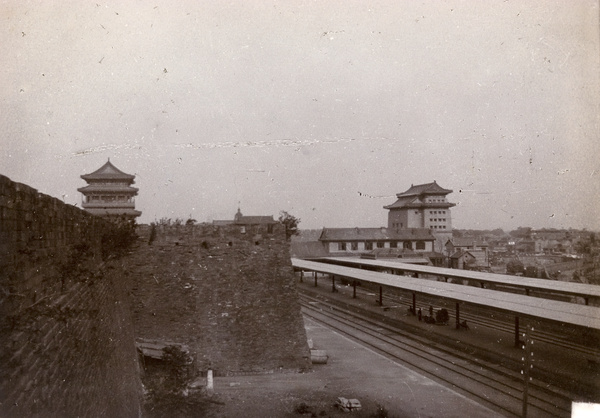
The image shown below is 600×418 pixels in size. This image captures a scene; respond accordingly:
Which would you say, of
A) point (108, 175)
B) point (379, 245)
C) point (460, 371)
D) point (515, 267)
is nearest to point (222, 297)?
point (460, 371)

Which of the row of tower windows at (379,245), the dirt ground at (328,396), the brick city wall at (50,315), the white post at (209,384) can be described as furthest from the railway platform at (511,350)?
the row of tower windows at (379,245)

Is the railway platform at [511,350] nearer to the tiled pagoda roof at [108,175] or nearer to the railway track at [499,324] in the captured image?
the railway track at [499,324]

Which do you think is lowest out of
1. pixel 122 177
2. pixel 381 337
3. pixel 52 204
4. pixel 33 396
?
pixel 381 337

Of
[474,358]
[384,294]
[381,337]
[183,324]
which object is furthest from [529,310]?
[384,294]

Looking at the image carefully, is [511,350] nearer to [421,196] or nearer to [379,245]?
[379,245]

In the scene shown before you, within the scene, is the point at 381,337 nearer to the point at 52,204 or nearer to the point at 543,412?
the point at 543,412

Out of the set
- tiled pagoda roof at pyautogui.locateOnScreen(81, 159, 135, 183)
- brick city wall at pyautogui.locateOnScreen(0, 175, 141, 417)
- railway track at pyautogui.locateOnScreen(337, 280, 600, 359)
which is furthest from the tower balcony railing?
brick city wall at pyautogui.locateOnScreen(0, 175, 141, 417)

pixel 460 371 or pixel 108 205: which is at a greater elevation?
pixel 108 205
